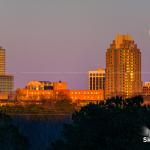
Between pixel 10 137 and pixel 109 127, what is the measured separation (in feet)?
28.1

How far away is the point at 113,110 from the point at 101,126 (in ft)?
3.76

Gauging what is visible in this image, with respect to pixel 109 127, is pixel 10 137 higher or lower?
Result: lower

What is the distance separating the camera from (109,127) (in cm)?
3278

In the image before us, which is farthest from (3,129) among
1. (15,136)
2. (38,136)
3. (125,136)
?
(38,136)

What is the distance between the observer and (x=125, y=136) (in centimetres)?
3203

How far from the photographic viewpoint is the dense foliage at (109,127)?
3175 cm

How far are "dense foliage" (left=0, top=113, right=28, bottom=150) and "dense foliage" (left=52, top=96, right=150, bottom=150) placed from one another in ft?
15.9

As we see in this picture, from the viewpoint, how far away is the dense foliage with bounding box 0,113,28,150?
40219 mm

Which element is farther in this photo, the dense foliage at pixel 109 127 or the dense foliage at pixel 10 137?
the dense foliage at pixel 10 137

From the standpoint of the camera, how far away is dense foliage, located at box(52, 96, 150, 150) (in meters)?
31.7

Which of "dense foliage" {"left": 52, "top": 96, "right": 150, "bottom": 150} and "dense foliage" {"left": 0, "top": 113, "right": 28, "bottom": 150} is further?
"dense foliage" {"left": 0, "top": 113, "right": 28, "bottom": 150}

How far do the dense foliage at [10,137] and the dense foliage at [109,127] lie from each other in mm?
4849

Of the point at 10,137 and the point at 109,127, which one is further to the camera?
the point at 10,137

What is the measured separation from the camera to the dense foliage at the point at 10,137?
132ft
